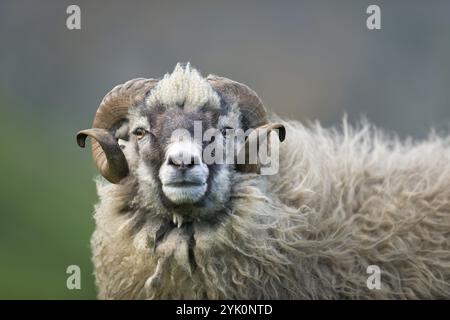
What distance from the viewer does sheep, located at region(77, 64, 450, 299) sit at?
192 inches

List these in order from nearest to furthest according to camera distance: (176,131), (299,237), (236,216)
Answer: (176,131), (236,216), (299,237)

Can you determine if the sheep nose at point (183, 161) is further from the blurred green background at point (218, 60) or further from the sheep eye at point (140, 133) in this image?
the blurred green background at point (218, 60)

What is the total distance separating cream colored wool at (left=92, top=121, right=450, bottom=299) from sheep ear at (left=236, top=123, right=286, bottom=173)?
84 mm

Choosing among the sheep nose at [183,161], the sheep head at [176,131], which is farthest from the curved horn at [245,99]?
the sheep nose at [183,161]

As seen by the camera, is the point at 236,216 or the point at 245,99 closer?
the point at 236,216

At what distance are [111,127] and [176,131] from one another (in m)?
0.74

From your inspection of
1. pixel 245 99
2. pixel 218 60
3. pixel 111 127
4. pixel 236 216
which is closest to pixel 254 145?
pixel 245 99

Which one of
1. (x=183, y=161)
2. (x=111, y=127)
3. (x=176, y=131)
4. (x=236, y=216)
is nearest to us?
(x=183, y=161)

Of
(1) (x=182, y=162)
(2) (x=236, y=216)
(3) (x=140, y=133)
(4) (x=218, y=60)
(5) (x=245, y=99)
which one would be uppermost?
(4) (x=218, y=60)

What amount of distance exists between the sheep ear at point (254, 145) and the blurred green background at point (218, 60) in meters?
9.35

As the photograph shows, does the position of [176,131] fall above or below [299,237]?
above

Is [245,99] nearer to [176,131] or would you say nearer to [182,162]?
[176,131]

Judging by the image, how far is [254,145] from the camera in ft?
16.9

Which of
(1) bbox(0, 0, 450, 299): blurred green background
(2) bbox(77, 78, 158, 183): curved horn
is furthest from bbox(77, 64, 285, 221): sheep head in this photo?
(1) bbox(0, 0, 450, 299): blurred green background
